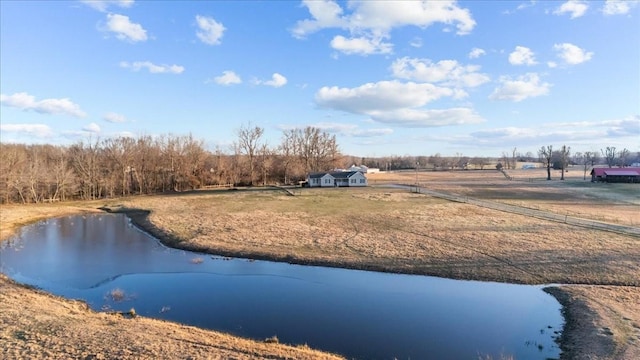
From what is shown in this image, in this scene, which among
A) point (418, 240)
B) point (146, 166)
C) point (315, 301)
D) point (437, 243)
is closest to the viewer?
point (315, 301)

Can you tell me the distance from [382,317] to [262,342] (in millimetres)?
5518

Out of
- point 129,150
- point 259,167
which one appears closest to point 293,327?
point 129,150

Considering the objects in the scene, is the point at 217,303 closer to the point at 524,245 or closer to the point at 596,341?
the point at 596,341

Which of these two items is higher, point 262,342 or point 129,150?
point 129,150

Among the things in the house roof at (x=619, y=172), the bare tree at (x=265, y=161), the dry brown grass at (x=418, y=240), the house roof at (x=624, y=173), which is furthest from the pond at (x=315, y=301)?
the house roof at (x=619, y=172)

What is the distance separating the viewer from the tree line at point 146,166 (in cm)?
6191

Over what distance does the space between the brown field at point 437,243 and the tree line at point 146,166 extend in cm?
1013

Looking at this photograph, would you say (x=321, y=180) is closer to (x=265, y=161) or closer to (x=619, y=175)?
(x=265, y=161)

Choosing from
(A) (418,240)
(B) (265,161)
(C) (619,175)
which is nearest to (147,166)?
(B) (265,161)

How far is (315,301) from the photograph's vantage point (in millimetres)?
18859

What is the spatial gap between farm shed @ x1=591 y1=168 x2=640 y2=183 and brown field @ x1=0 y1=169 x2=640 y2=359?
35.1 m

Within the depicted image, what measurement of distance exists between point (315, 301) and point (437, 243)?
45.3ft

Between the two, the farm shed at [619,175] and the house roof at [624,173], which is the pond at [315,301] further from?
the house roof at [624,173]

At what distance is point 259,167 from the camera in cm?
9238
